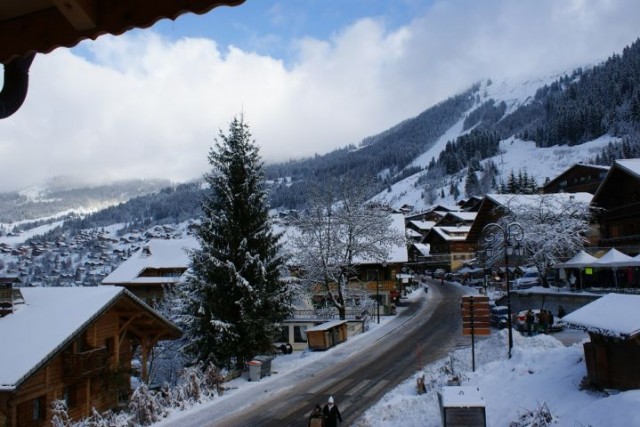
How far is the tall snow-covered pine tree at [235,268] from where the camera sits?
27.1 m

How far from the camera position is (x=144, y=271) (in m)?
63.9

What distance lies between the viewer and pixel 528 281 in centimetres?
5559

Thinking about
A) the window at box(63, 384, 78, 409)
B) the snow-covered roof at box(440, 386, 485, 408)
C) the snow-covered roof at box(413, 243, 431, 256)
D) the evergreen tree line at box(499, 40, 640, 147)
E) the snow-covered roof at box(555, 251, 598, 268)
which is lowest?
the window at box(63, 384, 78, 409)

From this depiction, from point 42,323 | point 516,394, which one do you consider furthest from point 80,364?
point 516,394

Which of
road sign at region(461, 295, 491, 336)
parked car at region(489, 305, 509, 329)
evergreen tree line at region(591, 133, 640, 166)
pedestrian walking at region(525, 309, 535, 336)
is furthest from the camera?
evergreen tree line at region(591, 133, 640, 166)

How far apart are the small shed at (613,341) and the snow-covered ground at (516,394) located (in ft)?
1.71

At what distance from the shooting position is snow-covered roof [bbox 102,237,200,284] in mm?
62906

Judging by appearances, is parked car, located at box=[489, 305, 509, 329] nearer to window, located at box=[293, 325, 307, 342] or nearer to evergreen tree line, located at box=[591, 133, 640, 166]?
window, located at box=[293, 325, 307, 342]

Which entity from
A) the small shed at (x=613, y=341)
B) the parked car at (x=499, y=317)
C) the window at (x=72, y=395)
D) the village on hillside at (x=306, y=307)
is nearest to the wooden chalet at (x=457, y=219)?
the village on hillside at (x=306, y=307)

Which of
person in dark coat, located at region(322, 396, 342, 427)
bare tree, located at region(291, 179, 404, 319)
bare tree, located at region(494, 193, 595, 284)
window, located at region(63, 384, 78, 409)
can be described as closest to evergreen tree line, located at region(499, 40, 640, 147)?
bare tree, located at region(494, 193, 595, 284)

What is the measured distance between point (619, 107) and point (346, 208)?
157452 mm

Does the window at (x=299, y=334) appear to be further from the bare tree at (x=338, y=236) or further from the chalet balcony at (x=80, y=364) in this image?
the chalet balcony at (x=80, y=364)

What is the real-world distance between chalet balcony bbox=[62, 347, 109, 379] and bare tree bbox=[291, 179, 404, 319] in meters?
23.4

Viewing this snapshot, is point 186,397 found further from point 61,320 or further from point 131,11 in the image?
point 131,11
